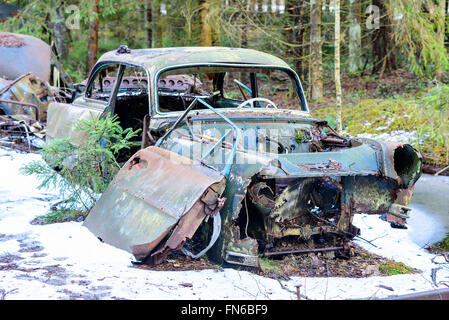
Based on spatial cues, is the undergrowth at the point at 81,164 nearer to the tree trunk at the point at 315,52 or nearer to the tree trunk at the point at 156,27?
the tree trunk at the point at 315,52

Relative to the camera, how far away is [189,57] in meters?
5.42

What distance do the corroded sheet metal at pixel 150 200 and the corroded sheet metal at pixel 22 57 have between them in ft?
26.8

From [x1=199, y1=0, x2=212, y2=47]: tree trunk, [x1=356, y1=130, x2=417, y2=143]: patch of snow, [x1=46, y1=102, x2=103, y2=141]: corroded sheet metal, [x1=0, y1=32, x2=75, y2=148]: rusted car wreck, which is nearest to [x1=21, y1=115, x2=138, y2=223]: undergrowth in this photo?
[x1=46, y1=102, x2=103, y2=141]: corroded sheet metal

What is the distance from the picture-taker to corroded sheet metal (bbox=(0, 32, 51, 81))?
11.4 m

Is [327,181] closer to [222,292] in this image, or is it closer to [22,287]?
[222,292]

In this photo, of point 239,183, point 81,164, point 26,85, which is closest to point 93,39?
point 26,85

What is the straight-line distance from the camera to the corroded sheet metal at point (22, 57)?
11359 millimetres

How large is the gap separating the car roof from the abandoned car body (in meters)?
0.01

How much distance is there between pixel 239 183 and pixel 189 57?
214 centimetres

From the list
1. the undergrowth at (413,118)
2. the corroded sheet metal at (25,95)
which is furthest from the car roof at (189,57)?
the corroded sheet metal at (25,95)

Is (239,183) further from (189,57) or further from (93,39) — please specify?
(93,39)

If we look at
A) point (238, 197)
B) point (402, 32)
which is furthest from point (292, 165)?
point (402, 32)

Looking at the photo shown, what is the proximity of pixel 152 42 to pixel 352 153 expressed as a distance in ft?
56.9

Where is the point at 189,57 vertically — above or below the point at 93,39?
below
